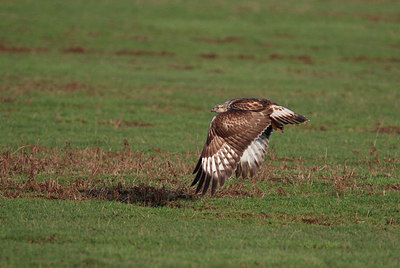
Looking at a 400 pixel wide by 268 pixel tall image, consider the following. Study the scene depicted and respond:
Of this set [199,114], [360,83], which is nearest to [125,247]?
[199,114]

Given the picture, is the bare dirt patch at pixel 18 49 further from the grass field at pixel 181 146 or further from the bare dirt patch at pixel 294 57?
the bare dirt patch at pixel 294 57

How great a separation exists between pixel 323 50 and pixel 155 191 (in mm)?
32009

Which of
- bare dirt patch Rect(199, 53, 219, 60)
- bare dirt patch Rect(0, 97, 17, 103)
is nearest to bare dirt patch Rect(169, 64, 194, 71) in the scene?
bare dirt patch Rect(199, 53, 219, 60)

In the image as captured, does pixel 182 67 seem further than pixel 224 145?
Yes

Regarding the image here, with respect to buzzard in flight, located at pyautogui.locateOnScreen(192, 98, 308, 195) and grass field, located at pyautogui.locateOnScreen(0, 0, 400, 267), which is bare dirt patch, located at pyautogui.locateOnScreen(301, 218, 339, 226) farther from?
buzzard in flight, located at pyautogui.locateOnScreen(192, 98, 308, 195)

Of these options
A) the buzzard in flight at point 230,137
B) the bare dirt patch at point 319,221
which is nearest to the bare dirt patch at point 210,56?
the buzzard in flight at point 230,137

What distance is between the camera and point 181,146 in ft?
55.3

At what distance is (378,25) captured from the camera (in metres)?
49.9

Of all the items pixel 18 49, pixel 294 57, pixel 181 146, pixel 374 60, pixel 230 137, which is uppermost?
pixel 230 137

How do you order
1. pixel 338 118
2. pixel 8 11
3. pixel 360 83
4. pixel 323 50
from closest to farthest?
pixel 338 118 → pixel 360 83 → pixel 323 50 → pixel 8 11

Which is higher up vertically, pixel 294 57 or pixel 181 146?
pixel 294 57

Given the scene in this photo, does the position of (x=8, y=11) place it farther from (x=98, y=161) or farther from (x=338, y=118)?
(x=98, y=161)

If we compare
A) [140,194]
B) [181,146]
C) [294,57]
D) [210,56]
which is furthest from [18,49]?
[140,194]

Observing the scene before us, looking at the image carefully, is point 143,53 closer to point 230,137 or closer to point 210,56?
point 210,56
